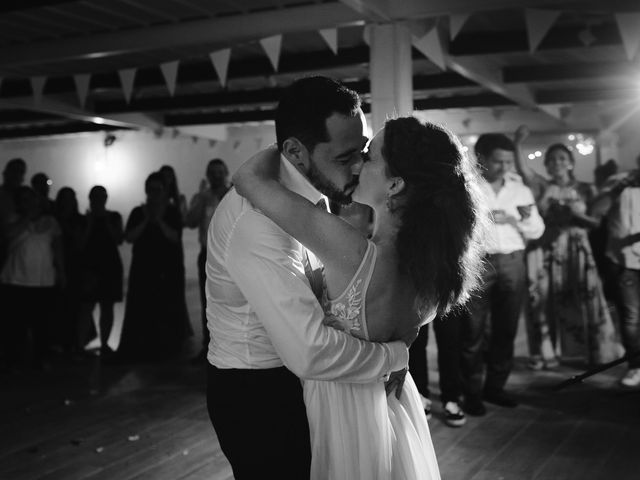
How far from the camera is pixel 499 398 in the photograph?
409cm

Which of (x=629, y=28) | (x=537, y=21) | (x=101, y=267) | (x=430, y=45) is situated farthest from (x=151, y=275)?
(x=629, y=28)

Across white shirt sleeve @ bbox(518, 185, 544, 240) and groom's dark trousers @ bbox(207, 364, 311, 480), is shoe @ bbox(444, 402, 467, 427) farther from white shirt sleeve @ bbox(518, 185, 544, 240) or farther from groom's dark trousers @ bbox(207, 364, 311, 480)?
groom's dark trousers @ bbox(207, 364, 311, 480)

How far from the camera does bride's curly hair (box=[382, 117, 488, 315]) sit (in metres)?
1.38

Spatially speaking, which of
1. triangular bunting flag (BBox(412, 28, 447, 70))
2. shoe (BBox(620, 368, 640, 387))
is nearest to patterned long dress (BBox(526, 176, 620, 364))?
shoe (BBox(620, 368, 640, 387))

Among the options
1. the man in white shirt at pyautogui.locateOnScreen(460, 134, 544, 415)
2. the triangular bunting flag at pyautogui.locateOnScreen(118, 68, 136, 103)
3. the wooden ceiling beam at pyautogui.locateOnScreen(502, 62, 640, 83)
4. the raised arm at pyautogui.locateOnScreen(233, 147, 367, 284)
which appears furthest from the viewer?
the wooden ceiling beam at pyautogui.locateOnScreen(502, 62, 640, 83)

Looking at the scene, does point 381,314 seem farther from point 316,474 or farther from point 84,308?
point 84,308

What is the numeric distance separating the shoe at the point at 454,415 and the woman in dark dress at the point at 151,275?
101 inches

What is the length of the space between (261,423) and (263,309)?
27cm

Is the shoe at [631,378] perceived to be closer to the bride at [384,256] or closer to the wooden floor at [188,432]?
the wooden floor at [188,432]

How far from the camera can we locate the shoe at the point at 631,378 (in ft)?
14.6

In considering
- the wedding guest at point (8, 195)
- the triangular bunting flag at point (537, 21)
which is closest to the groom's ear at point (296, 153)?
the triangular bunting flag at point (537, 21)

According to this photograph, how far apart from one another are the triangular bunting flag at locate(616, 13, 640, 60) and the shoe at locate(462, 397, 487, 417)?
2.42 metres

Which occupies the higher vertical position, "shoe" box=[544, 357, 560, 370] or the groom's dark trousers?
the groom's dark trousers

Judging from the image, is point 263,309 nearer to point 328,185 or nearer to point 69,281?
point 328,185
